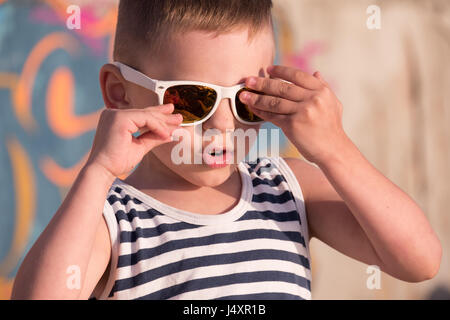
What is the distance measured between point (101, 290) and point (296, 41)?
251 centimetres

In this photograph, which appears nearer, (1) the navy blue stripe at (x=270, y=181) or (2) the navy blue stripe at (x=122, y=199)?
(2) the navy blue stripe at (x=122, y=199)

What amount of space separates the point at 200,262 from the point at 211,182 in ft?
0.76

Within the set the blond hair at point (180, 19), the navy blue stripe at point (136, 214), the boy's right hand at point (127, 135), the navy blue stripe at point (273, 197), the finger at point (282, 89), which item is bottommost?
the navy blue stripe at point (136, 214)

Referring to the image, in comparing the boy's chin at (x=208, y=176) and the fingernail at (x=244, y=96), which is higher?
the fingernail at (x=244, y=96)

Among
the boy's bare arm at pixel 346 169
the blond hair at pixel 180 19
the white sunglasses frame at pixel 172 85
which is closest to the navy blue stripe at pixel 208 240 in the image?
the boy's bare arm at pixel 346 169

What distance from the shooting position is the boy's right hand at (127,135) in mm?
1368

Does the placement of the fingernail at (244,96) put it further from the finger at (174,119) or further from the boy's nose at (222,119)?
the finger at (174,119)

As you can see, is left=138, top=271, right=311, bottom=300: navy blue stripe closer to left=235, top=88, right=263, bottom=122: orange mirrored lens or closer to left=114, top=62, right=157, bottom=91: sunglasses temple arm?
left=235, top=88, right=263, bottom=122: orange mirrored lens

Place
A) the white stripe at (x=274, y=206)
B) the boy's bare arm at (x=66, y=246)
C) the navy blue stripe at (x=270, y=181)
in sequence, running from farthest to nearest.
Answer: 1. the navy blue stripe at (x=270, y=181)
2. the white stripe at (x=274, y=206)
3. the boy's bare arm at (x=66, y=246)

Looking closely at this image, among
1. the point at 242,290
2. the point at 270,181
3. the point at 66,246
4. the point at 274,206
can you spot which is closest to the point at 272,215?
the point at 274,206

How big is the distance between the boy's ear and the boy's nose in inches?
11.8

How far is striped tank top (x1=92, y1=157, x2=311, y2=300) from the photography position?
1.41 metres

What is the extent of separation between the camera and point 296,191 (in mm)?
1673
